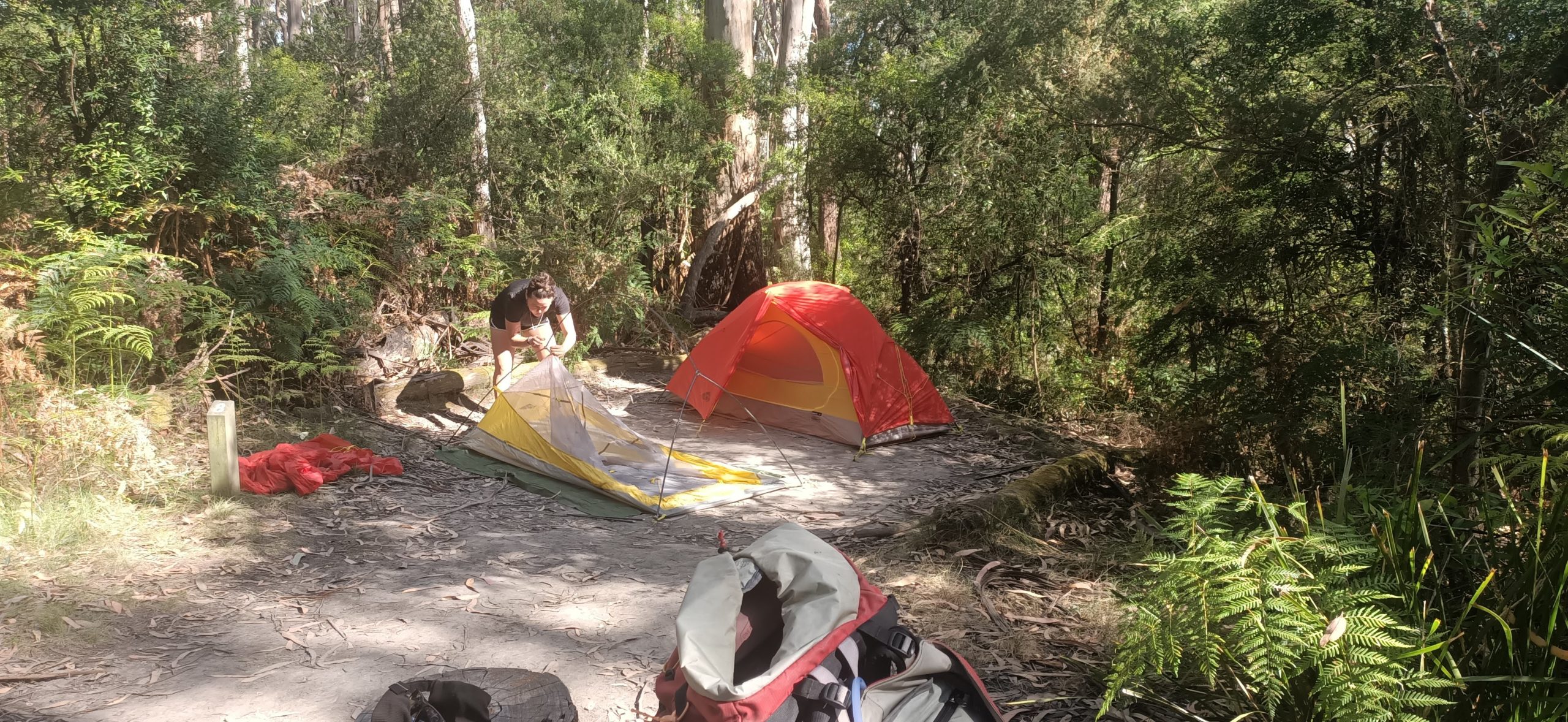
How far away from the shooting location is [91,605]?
3811 millimetres

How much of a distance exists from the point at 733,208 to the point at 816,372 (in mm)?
3651

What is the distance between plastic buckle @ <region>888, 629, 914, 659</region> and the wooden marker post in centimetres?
410

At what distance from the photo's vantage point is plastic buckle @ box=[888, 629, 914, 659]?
2.79 meters

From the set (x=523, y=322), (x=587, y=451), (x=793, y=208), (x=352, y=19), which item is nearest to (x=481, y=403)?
(x=523, y=322)

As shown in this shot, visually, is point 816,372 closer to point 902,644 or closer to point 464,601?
point 464,601

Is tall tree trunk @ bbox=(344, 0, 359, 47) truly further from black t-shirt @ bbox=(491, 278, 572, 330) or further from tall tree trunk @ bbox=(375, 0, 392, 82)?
black t-shirt @ bbox=(491, 278, 572, 330)

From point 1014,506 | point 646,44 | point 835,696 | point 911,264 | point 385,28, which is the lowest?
point 1014,506

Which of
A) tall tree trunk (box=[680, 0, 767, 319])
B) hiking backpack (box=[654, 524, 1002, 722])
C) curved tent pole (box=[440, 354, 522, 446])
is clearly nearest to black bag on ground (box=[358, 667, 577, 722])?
hiking backpack (box=[654, 524, 1002, 722])

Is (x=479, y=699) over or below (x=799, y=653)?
below

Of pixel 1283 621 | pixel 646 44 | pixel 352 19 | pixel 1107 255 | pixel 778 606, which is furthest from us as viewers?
pixel 352 19

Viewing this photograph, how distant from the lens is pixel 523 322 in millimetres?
7098

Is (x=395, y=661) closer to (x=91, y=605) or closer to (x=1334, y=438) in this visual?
(x=91, y=605)

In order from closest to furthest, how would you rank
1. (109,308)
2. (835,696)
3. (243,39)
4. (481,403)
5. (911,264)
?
(835,696) → (109,308) → (481,403) → (911,264) → (243,39)

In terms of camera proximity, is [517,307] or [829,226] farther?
[829,226]
